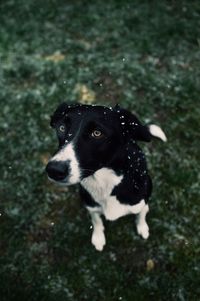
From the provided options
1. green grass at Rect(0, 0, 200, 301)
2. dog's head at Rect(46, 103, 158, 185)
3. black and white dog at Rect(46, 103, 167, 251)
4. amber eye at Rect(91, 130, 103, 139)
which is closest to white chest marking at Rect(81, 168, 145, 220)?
black and white dog at Rect(46, 103, 167, 251)

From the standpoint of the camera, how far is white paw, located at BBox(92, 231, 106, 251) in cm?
580

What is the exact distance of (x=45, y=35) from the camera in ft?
28.2

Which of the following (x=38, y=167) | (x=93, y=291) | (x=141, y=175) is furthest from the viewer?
(x=38, y=167)

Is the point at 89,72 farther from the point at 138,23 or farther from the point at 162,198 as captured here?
the point at 162,198

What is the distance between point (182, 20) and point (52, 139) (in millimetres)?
3593

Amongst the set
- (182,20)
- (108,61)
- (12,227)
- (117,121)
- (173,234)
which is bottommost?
(12,227)

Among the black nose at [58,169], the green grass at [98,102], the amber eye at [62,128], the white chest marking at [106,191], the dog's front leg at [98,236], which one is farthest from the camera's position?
the dog's front leg at [98,236]

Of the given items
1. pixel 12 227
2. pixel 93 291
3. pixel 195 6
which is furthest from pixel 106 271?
pixel 195 6

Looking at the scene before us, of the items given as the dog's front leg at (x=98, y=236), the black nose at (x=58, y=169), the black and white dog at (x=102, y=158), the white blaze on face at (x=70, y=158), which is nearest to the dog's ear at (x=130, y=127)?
the black and white dog at (x=102, y=158)

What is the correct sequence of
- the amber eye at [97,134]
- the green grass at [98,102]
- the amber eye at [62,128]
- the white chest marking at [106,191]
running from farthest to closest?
the green grass at [98,102] < the white chest marking at [106,191] < the amber eye at [62,128] < the amber eye at [97,134]

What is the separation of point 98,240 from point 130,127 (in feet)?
6.72

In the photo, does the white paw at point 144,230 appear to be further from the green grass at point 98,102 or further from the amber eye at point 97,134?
the amber eye at point 97,134

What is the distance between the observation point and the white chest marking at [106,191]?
4.57 meters

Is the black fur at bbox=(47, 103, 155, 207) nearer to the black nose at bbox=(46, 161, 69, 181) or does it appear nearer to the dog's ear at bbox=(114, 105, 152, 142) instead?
the dog's ear at bbox=(114, 105, 152, 142)
